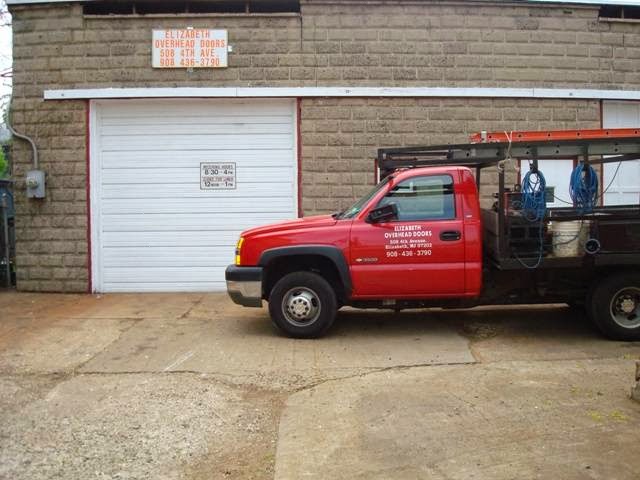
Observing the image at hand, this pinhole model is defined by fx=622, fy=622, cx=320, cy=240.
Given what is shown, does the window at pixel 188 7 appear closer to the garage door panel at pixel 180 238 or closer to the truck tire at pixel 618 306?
the garage door panel at pixel 180 238

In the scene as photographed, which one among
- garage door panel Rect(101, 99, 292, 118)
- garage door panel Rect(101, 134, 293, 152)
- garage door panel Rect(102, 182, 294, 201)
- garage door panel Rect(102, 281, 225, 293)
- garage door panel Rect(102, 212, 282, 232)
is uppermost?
garage door panel Rect(101, 99, 292, 118)

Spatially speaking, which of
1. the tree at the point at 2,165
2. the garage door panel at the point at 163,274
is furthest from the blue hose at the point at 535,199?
the tree at the point at 2,165

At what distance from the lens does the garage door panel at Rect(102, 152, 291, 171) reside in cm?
1089

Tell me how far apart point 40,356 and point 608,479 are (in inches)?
227

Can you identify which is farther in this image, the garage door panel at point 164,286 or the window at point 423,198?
the garage door panel at point 164,286

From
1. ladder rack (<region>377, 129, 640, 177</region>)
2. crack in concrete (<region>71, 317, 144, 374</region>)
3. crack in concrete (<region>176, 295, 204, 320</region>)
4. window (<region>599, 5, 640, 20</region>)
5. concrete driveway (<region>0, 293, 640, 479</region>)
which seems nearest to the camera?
concrete driveway (<region>0, 293, 640, 479</region>)

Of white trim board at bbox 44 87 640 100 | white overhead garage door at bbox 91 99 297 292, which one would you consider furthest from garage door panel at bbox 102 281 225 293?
white trim board at bbox 44 87 640 100

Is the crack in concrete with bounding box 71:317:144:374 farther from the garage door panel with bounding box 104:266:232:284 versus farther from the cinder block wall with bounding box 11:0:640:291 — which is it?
the cinder block wall with bounding box 11:0:640:291

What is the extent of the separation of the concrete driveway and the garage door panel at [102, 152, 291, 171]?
327 centimetres

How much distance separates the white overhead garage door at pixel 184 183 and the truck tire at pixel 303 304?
3787 mm

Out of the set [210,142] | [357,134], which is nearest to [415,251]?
[357,134]

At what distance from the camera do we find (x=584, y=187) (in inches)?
280

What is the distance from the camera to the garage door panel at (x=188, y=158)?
1089 centimetres

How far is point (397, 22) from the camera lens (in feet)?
35.2
